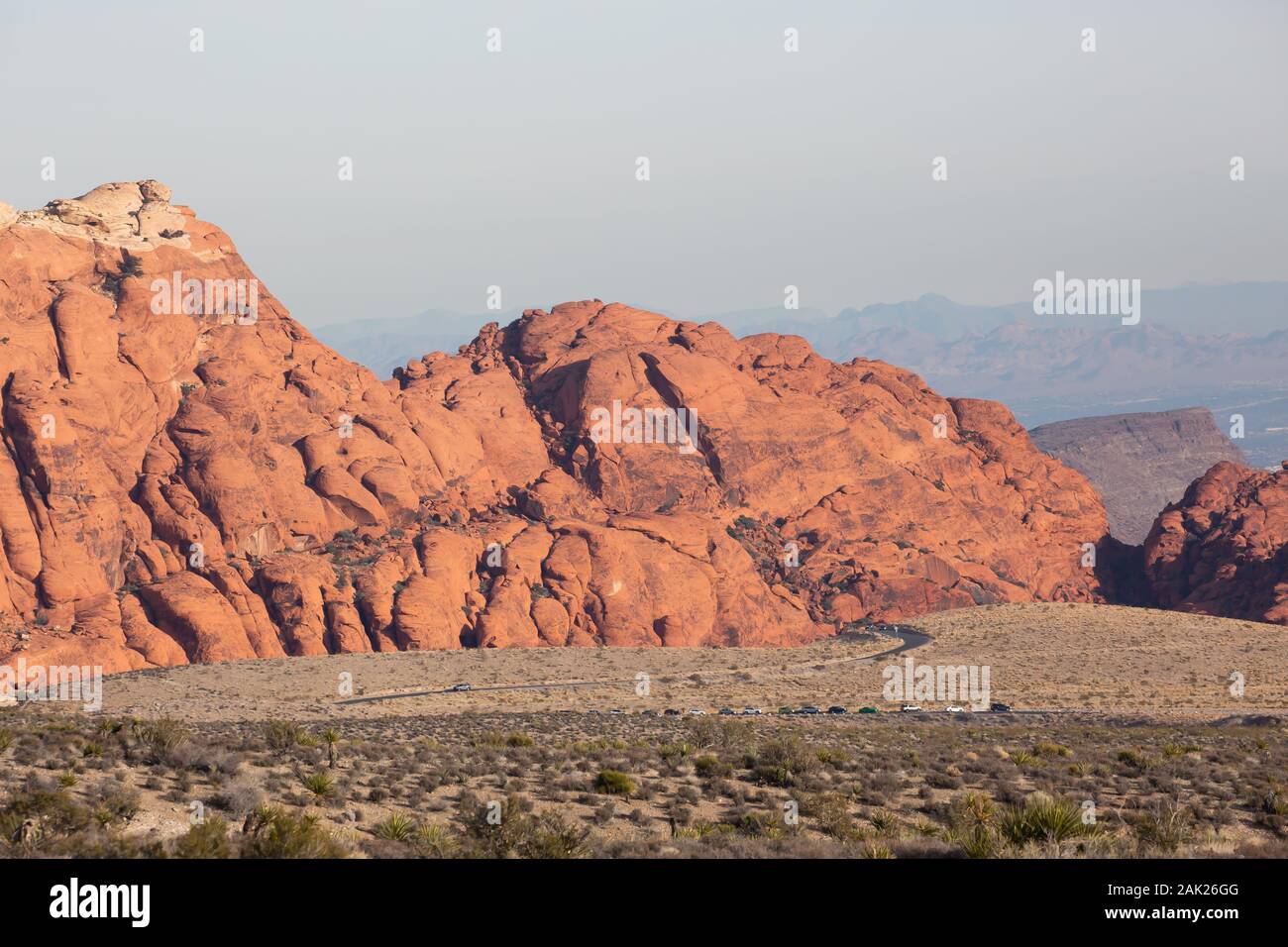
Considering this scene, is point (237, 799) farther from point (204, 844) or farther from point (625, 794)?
point (625, 794)

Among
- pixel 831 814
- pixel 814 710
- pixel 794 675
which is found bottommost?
pixel 794 675

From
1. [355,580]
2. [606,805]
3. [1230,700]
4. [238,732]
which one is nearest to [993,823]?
[606,805]

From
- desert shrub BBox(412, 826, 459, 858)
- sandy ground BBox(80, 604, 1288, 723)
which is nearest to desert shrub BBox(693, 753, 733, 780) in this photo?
desert shrub BBox(412, 826, 459, 858)

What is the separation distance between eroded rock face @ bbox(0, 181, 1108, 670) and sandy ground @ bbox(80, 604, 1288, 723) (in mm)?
7827

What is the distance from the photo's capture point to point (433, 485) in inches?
3634

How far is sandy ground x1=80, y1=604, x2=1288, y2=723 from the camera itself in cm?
5528

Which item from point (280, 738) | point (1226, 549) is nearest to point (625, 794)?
point (280, 738)

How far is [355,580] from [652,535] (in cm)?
2195

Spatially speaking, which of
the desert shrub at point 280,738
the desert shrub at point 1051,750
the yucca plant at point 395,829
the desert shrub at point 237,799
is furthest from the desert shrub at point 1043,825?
the desert shrub at point 280,738

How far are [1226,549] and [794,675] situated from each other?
54389 millimetres

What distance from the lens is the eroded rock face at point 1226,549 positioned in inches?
3880

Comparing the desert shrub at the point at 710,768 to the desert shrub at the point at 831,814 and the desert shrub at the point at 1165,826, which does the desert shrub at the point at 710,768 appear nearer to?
the desert shrub at the point at 831,814

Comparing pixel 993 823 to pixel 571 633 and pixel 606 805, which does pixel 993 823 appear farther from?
pixel 571 633
